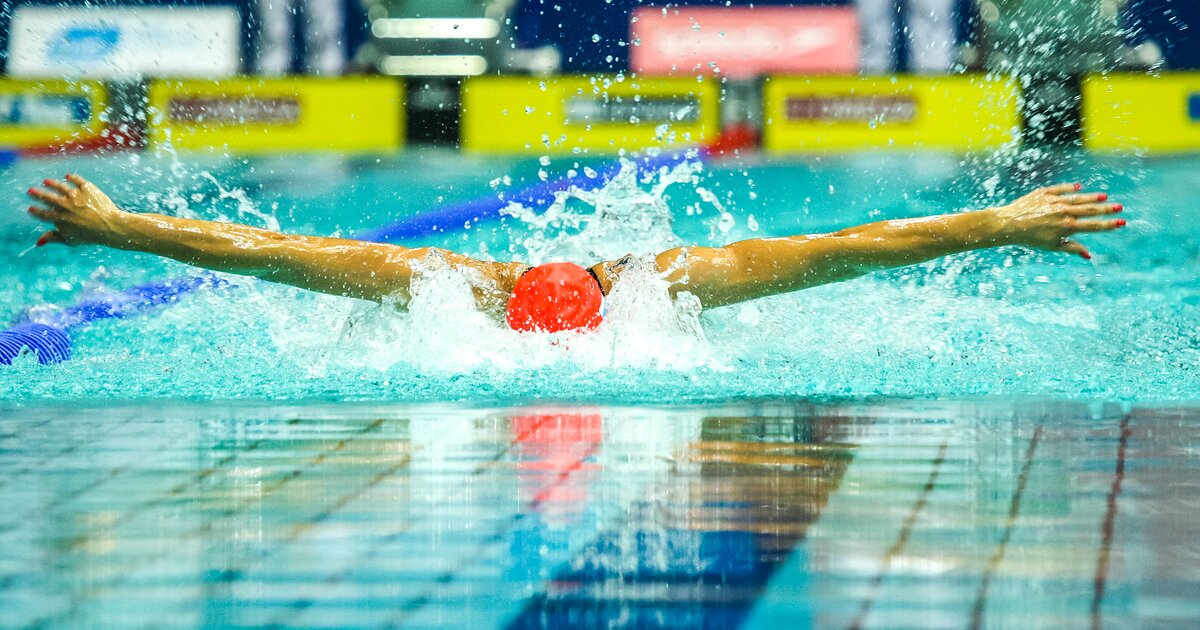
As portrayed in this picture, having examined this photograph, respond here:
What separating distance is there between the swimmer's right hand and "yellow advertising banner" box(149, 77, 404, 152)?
4551 mm

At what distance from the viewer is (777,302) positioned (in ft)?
15.1

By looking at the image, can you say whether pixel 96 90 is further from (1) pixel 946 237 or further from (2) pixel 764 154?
(1) pixel 946 237

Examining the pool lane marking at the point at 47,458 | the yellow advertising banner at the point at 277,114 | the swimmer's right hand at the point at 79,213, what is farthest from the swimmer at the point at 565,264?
the yellow advertising banner at the point at 277,114

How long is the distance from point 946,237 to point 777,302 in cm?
118

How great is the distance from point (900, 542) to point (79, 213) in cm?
252

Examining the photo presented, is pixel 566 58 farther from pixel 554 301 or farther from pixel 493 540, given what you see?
pixel 493 540

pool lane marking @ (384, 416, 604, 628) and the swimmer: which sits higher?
the swimmer

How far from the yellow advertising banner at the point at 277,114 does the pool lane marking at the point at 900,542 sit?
6173mm

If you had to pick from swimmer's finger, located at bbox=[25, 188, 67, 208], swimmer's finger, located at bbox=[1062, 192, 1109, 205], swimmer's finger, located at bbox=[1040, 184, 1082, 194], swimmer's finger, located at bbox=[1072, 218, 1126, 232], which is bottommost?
swimmer's finger, located at bbox=[1072, 218, 1126, 232]

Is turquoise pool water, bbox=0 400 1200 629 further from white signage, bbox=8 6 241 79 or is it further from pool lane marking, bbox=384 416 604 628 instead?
white signage, bbox=8 6 241 79

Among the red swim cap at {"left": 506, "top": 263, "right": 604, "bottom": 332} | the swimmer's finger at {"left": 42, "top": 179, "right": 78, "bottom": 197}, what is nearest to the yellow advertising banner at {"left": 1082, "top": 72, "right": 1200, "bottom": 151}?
the red swim cap at {"left": 506, "top": 263, "right": 604, "bottom": 332}

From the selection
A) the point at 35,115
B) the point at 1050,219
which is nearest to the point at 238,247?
the point at 1050,219

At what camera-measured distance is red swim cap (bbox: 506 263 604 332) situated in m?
3.52

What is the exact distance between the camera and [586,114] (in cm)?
786
